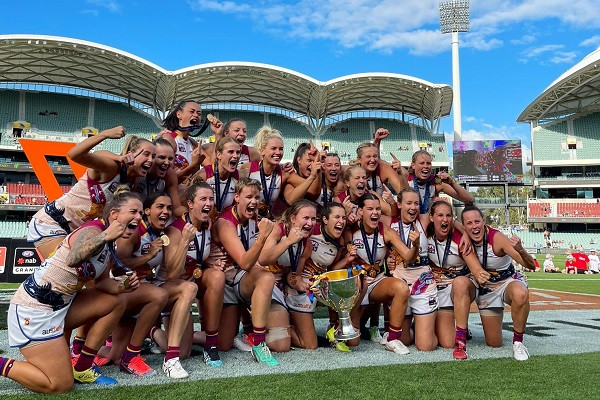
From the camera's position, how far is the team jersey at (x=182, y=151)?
4.71 metres

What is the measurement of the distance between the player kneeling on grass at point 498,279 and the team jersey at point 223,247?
2010 mm

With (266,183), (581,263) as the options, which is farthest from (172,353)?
(581,263)

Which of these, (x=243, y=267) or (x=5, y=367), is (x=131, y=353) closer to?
(x=5, y=367)

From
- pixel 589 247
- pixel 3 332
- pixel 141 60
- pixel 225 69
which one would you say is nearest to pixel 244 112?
pixel 225 69

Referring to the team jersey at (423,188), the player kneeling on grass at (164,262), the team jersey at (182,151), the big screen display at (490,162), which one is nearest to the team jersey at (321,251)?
the player kneeling on grass at (164,262)

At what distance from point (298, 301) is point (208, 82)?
3068 cm

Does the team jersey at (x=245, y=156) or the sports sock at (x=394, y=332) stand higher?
the team jersey at (x=245, y=156)

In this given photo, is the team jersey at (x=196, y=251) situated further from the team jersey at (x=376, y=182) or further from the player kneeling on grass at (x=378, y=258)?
the team jersey at (x=376, y=182)

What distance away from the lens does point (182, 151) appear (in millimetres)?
4832

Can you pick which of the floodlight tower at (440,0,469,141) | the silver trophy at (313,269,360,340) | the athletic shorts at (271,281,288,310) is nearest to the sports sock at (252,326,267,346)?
the athletic shorts at (271,281,288,310)

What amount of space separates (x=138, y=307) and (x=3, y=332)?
2436 millimetres

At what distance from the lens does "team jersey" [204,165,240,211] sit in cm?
445

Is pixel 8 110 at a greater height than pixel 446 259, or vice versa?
pixel 8 110

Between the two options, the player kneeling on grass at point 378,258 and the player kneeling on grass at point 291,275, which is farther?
the player kneeling on grass at point 378,258
